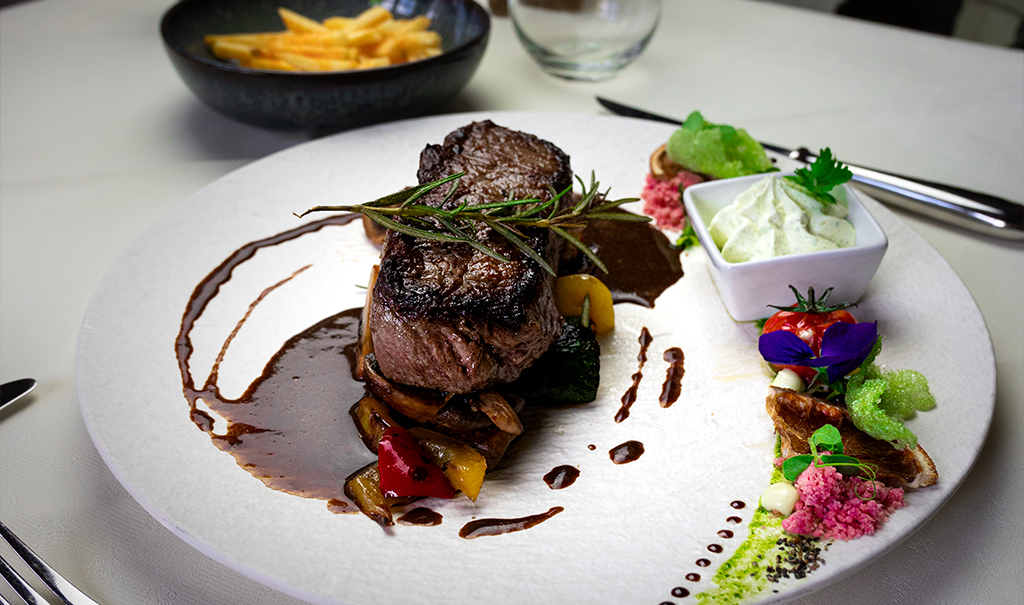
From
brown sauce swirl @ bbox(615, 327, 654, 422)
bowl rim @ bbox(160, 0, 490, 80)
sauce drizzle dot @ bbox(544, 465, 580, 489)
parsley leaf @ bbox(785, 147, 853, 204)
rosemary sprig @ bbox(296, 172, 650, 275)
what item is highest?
Result: parsley leaf @ bbox(785, 147, 853, 204)

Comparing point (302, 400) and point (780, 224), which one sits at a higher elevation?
point (780, 224)

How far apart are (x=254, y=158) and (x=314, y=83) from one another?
0.68 m

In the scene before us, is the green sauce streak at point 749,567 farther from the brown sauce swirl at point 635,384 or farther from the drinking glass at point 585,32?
the drinking glass at point 585,32

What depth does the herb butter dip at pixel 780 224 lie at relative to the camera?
2697 millimetres

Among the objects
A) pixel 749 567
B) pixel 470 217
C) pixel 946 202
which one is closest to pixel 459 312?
pixel 470 217

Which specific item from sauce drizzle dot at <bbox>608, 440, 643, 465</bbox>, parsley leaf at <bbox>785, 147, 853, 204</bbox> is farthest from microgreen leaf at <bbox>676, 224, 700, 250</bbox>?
sauce drizzle dot at <bbox>608, 440, 643, 465</bbox>

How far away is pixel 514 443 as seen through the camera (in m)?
2.35

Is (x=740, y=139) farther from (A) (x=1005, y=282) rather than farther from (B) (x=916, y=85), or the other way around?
(B) (x=916, y=85)

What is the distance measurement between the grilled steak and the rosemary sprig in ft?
0.15

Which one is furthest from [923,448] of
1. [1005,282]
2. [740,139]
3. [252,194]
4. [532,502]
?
[252,194]

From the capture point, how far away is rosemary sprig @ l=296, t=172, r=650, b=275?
2.26 meters

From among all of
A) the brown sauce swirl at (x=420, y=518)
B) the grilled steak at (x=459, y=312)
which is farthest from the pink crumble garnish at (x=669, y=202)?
the brown sauce swirl at (x=420, y=518)

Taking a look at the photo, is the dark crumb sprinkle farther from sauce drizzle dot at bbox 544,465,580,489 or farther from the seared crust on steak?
sauce drizzle dot at bbox 544,465,580,489

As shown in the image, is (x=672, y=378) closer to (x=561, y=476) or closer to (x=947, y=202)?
(x=561, y=476)
